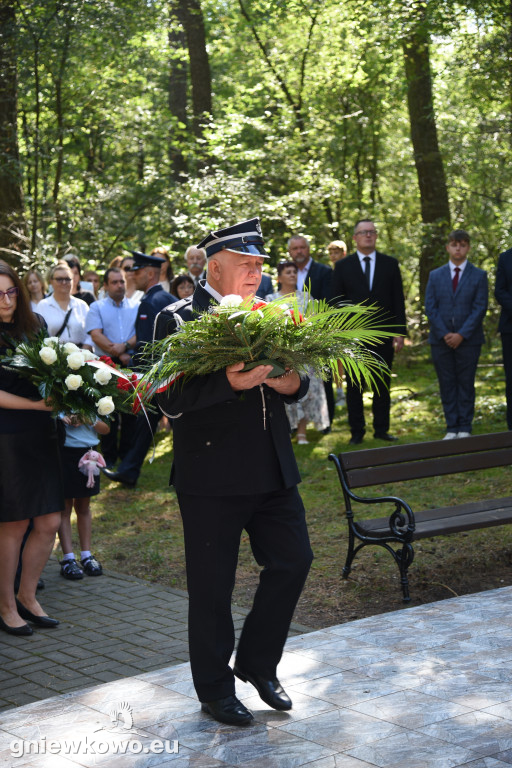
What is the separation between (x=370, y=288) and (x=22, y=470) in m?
6.77

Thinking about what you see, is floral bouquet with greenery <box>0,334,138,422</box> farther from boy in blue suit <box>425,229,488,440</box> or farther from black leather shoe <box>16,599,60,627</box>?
boy in blue suit <box>425,229,488,440</box>

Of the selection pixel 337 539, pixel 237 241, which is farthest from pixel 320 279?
pixel 237 241

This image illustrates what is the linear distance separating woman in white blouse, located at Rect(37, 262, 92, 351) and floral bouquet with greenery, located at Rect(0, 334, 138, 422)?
16.0 ft

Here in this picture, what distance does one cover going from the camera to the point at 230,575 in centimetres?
460

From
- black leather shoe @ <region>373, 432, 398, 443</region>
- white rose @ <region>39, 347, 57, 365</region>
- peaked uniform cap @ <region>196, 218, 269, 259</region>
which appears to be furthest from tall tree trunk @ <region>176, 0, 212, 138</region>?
peaked uniform cap @ <region>196, 218, 269, 259</region>

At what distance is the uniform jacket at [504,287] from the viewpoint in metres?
11.7

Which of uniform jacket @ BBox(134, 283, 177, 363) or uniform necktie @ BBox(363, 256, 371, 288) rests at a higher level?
uniform necktie @ BBox(363, 256, 371, 288)

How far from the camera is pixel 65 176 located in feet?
74.4

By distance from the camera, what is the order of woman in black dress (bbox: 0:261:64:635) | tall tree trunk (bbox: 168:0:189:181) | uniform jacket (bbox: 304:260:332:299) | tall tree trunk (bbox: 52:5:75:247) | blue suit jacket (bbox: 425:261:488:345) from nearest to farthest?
woman in black dress (bbox: 0:261:64:635) → blue suit jacket (bbox: 425:261:488:345) → uniform jacket (bbox: 304:260:332:299) → tall tree trunk (bbox: 52:5:75:247) → tall tree trunk (bbox: 168:0:189:181)

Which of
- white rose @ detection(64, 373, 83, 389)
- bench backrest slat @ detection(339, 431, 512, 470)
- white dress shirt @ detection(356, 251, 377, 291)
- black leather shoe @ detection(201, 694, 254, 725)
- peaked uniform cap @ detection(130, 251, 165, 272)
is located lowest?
black leather shoe @ detection(201, 694, 254, 725)

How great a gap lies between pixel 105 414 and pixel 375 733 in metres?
2.95

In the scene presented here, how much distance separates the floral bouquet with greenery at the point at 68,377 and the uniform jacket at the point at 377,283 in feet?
20.3

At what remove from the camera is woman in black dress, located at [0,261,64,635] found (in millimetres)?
6520

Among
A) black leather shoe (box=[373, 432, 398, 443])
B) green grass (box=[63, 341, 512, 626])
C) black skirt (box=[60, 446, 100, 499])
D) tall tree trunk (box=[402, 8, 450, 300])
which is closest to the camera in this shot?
green grass (box=[63, 341, 512, 626])
